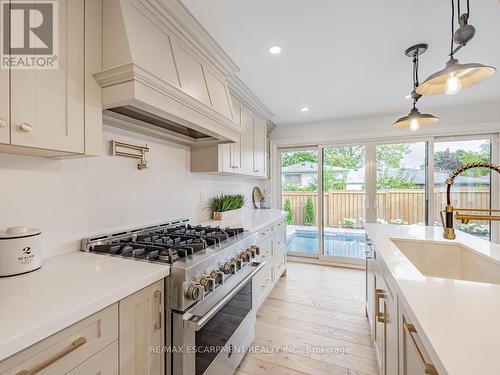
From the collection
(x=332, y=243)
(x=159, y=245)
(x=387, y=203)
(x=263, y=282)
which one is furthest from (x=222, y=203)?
(x=387, y=203)

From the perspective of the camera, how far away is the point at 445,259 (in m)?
1.59

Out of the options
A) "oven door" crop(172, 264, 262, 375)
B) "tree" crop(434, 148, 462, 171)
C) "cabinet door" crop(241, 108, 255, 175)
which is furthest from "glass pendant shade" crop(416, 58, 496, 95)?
"tree" crop(434, 148, 462, 171)

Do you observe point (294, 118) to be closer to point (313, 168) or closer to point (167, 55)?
point (313, 168)

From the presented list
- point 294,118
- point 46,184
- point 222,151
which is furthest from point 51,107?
point 294,118

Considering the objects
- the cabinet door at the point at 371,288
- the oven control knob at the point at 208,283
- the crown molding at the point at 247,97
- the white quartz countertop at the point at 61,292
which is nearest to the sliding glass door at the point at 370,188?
the crown molding at the point at 247,97

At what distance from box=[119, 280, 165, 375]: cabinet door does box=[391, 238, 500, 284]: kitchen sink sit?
1618 millimetres

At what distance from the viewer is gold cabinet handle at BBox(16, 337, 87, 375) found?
2.11ft

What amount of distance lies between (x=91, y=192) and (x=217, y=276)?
0.92m

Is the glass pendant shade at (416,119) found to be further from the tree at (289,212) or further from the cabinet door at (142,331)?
the tree at (289,212)

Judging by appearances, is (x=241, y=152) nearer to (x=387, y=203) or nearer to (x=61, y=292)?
(x=61, y=292)

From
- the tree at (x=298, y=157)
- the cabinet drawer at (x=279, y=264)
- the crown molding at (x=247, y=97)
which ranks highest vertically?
the crown molding at (x=247, y=97)

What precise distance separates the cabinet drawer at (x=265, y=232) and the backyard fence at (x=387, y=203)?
1.70 meters

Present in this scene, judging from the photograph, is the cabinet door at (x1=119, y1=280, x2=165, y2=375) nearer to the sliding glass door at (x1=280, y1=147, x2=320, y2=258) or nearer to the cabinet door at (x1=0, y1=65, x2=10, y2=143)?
the cabinet door at (x1=0, y1=65, x2=10, y2=143)

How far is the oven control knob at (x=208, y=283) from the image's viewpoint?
1.19m
